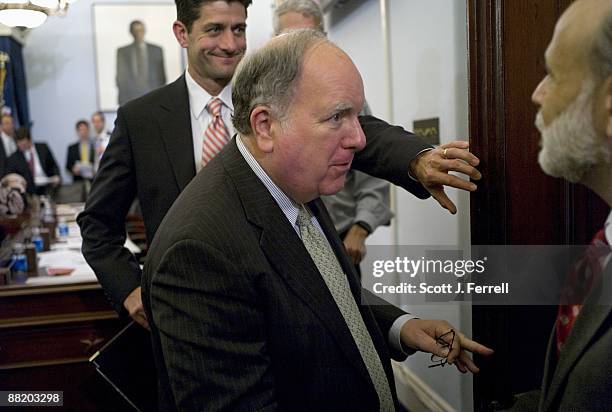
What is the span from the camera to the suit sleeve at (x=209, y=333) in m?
Answer: 1.04

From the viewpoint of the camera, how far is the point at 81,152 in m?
8.86

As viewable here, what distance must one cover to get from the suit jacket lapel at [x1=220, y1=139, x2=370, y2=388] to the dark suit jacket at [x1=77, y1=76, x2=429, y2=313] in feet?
1.75

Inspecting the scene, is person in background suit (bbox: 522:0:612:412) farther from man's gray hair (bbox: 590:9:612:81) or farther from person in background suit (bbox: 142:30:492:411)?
person in background suit (bbox: 142:30:492:411)

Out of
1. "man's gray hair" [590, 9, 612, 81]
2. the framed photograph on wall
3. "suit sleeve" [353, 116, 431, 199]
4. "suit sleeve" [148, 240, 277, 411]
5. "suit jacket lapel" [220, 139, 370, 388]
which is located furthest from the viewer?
the framed photograph on wall

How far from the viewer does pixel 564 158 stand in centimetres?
90

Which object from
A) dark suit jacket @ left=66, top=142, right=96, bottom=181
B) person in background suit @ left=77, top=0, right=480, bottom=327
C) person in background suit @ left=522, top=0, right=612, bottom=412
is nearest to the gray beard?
person in background suit @ left=522, top=0, right=612, bottom=412

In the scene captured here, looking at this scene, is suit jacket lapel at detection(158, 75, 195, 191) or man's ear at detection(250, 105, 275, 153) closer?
man's ear at detection(250, 105, 275, 153)

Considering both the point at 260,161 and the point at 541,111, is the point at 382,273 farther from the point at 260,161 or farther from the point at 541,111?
the point at 541,111

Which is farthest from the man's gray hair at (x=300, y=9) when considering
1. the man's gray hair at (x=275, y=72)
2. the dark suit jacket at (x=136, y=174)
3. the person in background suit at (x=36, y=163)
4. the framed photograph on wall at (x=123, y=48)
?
the framed photograph on wall at (x=123, y=48)

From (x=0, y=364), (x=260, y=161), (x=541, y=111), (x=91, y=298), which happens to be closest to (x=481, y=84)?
(x=541, y=111)

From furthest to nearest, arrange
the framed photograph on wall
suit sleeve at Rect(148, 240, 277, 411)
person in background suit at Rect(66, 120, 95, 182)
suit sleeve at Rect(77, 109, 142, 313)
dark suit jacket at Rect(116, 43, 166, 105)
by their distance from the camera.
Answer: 1. the framed photograph on wall
2. person in background suit at Rect(66, 120, 95, 182)
3. dark suit jacket at Rect(116, 43, 166, 105)
4. suit sleeve at Rect(77, 109, 142, 313)
5. suit sleeve at Rect(148, 240, 277, 411)

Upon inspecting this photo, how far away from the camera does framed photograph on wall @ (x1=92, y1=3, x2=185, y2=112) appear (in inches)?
349

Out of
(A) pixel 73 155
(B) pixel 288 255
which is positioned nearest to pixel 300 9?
(B) pixel 288 255

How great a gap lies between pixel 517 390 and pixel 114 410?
1591 mm
